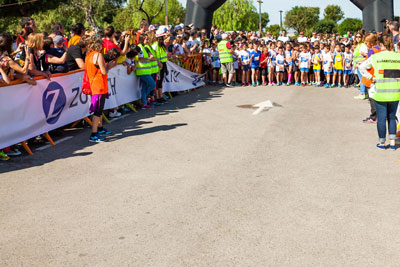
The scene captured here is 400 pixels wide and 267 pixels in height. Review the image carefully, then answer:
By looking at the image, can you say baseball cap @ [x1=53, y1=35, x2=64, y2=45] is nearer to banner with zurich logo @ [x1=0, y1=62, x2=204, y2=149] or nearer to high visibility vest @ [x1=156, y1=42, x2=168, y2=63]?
banner with zurich logo @ [x1=0, y1=62, x2=204, y2=149]

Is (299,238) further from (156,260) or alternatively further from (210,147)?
(210,147)

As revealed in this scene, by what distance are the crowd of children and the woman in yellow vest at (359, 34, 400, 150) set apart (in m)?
10.6

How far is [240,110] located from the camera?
12.8 m

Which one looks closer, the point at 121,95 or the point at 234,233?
the point at 234,233

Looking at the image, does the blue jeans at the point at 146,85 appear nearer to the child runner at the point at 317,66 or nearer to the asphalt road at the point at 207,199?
the asphalt road at the point at 207,199

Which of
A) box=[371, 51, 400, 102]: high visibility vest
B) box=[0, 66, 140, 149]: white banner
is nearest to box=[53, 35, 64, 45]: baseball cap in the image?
box=[0, 66, 140, 149]: white banner

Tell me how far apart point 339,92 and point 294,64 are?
314 centimetres

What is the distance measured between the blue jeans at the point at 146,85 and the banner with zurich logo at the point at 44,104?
88 cm

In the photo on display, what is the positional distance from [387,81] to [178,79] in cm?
936

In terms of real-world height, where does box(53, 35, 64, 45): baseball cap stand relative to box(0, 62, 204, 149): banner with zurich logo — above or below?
above

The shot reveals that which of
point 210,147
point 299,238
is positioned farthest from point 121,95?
point 299,238

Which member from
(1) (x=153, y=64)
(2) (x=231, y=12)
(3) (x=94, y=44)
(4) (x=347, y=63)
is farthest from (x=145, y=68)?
(2) (x=231, y=12)

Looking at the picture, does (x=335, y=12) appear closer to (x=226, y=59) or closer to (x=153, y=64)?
(x=226, y=59)

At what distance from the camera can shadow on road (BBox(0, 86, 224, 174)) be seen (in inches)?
312
